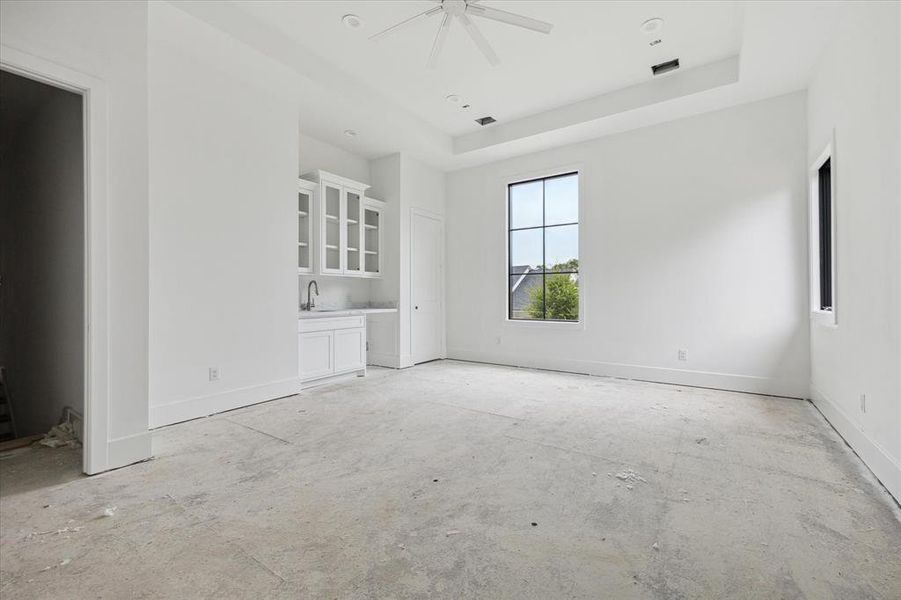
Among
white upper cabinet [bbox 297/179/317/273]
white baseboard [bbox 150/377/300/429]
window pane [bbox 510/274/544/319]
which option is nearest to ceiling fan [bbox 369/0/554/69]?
white upper cabinet [bbox 297/179/317/273]

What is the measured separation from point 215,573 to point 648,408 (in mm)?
3487

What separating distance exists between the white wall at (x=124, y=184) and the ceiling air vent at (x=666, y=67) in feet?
14.1

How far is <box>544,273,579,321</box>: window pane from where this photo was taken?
19.0ft

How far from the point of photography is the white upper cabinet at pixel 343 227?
16.3ft

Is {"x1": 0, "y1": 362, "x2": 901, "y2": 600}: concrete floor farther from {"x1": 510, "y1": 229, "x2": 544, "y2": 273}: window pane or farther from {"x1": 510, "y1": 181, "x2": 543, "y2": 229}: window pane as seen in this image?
{"x1": 510, "y1": 181, "x2": 543, "y2": 229}: window pane

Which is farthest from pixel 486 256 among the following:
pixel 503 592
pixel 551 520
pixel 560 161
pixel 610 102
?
pixel 503 592

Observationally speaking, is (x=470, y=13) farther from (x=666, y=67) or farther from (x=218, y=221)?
(x=218, y=221)

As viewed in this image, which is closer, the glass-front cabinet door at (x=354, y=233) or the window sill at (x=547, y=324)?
the glass-front cabinet door at (x=354, y=233)

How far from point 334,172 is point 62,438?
13.2 ft

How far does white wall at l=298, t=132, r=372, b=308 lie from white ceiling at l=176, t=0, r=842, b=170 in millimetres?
192

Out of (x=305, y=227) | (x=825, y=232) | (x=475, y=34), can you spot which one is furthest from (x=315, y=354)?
(x=825, y=232)

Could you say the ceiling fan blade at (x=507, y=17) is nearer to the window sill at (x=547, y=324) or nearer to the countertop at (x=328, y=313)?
the countertop at (x=328, y=313)

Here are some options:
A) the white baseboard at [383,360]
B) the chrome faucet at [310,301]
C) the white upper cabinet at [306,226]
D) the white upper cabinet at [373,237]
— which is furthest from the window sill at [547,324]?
the white upper cabinet at [306,226]

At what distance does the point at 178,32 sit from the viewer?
3207mm
